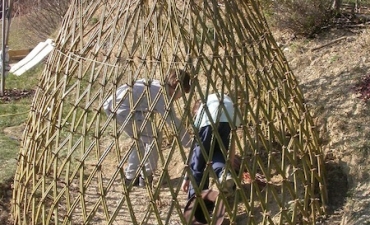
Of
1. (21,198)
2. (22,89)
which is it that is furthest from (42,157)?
(22,89)

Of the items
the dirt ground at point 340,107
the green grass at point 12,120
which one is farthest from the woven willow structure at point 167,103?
the green grass at point 12,120

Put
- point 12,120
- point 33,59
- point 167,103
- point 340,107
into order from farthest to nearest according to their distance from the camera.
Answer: point 33,59, point 12,120, point 340,107, point 167,103

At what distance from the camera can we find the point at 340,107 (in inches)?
203

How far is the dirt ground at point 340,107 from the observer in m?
4.40

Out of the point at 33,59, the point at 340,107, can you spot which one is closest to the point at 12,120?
the point at 33,59

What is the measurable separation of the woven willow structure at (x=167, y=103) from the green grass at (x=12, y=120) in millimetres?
812

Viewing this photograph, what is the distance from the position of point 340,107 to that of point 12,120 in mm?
3973

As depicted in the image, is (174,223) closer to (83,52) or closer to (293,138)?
(293,138)

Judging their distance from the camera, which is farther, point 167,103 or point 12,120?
point 12,120

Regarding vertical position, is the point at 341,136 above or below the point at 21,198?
above

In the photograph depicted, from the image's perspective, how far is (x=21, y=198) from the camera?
4.51 m

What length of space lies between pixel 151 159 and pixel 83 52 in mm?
1179

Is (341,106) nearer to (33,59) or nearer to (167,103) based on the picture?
(167,103)

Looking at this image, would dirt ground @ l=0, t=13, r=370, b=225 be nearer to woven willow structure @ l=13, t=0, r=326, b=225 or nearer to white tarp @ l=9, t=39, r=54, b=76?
woven willow structure @ l=13, t=0, r=326, b=225
